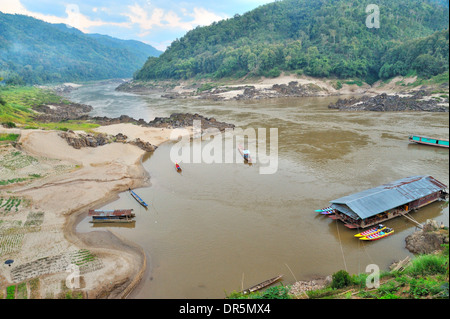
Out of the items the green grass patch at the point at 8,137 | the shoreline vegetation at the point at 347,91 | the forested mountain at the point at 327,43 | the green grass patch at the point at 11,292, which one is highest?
the forested mountain at the point at 327,43

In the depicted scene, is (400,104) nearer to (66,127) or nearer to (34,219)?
(66,127)

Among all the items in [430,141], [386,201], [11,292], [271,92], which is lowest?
[11,292]

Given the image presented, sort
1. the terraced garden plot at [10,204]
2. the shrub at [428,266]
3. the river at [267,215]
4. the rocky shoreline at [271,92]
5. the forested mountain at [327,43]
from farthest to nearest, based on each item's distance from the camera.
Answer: the rocky shoreline at [271,92], the forested mountain at [327,43], the terraced garden plot at [10,204], the river at [267,215], the shrub at [428,266]

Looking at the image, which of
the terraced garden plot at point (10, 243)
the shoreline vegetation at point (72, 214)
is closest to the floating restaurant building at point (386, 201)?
the shoreline vegetation at point (72, 214)

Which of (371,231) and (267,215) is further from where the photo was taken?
(267,215)

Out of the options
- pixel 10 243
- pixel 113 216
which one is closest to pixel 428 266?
pixel 113 216

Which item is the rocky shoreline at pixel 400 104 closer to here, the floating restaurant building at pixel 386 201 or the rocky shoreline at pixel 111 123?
the rocky shoreline at pixel 111 123

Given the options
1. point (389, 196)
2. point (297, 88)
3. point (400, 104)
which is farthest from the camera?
point (297, 88)

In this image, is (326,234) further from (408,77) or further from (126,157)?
(408,77)
